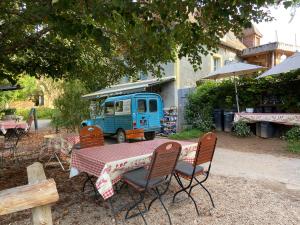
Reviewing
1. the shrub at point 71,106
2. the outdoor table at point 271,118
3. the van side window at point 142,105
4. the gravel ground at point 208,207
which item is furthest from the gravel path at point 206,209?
the van side window at point 142,105

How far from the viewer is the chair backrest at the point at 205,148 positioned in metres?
3.88

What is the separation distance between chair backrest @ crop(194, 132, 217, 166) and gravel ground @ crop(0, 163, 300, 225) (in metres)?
0.78

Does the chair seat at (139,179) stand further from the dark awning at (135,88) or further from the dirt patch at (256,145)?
the dark awning at (135,88)

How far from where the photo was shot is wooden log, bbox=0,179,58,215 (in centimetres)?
183

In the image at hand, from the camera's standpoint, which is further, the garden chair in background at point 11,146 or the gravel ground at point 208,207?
the garden chair in background at point 11,146

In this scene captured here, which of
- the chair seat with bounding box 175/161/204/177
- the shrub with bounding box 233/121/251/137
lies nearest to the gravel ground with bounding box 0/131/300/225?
the chair seat with bounding box 175/161/204/177

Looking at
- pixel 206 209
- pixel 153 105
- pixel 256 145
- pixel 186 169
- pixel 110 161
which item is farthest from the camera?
pixel 153 105

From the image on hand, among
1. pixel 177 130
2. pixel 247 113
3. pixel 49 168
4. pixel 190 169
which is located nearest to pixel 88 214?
pixel 190 169

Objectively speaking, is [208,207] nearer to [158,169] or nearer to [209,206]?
[209,206]

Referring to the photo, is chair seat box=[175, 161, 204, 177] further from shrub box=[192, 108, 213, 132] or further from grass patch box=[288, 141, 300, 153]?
shrub box=[192, 108, 213, 132]

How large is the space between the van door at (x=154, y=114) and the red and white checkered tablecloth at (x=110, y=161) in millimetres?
7166

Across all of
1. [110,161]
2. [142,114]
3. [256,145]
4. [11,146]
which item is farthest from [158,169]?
[142,114]

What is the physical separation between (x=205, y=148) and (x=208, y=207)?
37.9 inches

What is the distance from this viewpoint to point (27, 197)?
6.15 ft
